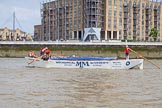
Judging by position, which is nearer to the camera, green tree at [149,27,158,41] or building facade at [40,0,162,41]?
building facade at [40,0,162,41]

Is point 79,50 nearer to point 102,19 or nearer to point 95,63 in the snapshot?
point 102,19

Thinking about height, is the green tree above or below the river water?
above

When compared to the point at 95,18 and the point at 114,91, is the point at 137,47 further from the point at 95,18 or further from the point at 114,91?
the point at 114,91

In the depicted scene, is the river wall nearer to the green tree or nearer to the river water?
the green tree

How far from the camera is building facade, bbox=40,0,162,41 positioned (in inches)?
5212

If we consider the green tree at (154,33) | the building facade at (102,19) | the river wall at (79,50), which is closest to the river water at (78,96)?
the river wall at (79,50)

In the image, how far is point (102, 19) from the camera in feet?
442

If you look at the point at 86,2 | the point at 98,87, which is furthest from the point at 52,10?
the point at 98,87

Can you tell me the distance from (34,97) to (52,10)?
139 meters

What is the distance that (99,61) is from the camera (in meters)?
48.1

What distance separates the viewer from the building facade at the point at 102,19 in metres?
132

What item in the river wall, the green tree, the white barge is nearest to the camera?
the white barge

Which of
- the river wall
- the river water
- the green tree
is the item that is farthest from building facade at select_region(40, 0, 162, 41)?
the river water

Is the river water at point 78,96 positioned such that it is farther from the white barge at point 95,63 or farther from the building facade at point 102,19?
the building facade at point 102,19
